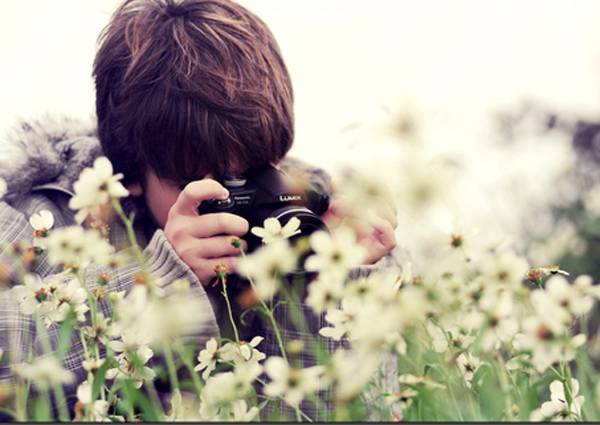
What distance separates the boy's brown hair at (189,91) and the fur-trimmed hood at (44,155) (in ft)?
0.17

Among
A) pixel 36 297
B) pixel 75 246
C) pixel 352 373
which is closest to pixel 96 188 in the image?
pixel 75 246

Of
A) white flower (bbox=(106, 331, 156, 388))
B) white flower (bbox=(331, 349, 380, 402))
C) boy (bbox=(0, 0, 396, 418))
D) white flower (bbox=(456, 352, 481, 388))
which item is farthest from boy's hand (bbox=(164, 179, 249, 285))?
white flower (bbox=(331, 349, 380, 402))

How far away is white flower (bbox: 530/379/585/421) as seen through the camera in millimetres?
656

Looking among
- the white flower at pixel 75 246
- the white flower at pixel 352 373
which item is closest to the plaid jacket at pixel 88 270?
the white flower at pixel 75 246

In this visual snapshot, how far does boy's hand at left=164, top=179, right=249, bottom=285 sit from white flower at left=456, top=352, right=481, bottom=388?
1.24ft

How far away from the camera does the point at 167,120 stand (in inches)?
53.6

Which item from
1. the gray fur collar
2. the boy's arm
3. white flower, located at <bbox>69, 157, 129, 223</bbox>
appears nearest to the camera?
white flower, located at <bbox>69, 157, 129, 223</bbox>

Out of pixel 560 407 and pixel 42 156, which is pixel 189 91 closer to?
pixel 42 156

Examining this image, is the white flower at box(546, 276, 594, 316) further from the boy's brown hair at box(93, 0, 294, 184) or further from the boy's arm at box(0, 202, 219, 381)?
the boy's brown hair at box(93, 0, 294, 184)

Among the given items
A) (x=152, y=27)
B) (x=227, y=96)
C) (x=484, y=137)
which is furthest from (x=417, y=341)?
(x=484, y=137)

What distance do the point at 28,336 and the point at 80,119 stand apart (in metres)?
0.67

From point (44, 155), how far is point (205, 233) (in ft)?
1.72

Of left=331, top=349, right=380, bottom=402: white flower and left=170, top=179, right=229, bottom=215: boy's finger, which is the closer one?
left=331, top=349, right=380, bottom=402: white flower

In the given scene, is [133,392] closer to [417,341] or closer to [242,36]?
[417,341]
